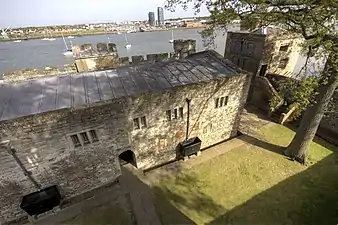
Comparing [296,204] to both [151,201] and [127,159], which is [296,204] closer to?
[151,201]

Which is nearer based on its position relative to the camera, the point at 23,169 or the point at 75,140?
the point at 23,169

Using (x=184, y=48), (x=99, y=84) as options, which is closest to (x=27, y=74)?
(x=99, y=84)

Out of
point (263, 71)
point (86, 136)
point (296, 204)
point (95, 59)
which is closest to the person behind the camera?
point (86, 136)

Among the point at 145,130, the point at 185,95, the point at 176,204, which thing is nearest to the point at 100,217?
the point at 176,204

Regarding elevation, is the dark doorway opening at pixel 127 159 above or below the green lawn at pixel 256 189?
above

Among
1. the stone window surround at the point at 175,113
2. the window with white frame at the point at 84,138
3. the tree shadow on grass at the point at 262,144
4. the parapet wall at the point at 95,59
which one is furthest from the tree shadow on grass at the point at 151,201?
the parapet wall at the point at 95,59

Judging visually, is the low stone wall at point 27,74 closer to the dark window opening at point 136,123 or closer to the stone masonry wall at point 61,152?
the stone masonry wall at point 61,152

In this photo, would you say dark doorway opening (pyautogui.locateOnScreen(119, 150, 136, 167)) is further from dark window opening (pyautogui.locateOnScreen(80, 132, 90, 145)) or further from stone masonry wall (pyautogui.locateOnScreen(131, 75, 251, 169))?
dark window opening (pyautogui.locateOnScreen(80, 132, 90, 145))
